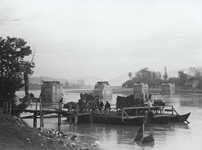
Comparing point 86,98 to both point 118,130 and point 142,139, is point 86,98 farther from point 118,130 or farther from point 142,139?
point 142,139

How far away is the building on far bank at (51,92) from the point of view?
222 ft

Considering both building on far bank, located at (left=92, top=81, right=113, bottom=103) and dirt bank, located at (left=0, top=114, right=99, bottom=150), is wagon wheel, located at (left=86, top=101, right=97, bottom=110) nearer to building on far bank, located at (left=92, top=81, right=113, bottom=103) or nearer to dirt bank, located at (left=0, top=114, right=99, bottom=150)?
dirt bank, located at (left=0, top=114, right=99, bottom=150)

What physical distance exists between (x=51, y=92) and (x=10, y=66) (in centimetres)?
4229

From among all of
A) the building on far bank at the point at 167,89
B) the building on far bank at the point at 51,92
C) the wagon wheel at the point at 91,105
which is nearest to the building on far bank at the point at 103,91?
the building on far bank at the point at 51,92

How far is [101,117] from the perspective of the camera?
2819cm

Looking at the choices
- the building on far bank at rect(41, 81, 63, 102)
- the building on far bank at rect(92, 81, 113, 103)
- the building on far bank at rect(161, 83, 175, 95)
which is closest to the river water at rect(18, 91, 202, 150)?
the building on far bank at rect(41, 81, 63, 102)

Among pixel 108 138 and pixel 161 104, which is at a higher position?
pixel 161 104

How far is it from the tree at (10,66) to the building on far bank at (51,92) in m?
38.4

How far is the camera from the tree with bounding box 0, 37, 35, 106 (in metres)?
24.0

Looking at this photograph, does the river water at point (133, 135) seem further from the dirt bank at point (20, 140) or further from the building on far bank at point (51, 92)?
the building on far bank at point (51, 92)

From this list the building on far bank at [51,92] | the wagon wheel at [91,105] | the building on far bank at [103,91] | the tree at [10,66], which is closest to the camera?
the tree at [10,66]

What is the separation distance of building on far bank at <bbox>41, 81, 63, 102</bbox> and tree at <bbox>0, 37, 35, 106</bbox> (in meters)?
38.4

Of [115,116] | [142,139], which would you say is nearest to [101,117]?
[115,116]

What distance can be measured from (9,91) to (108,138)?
9002mm
